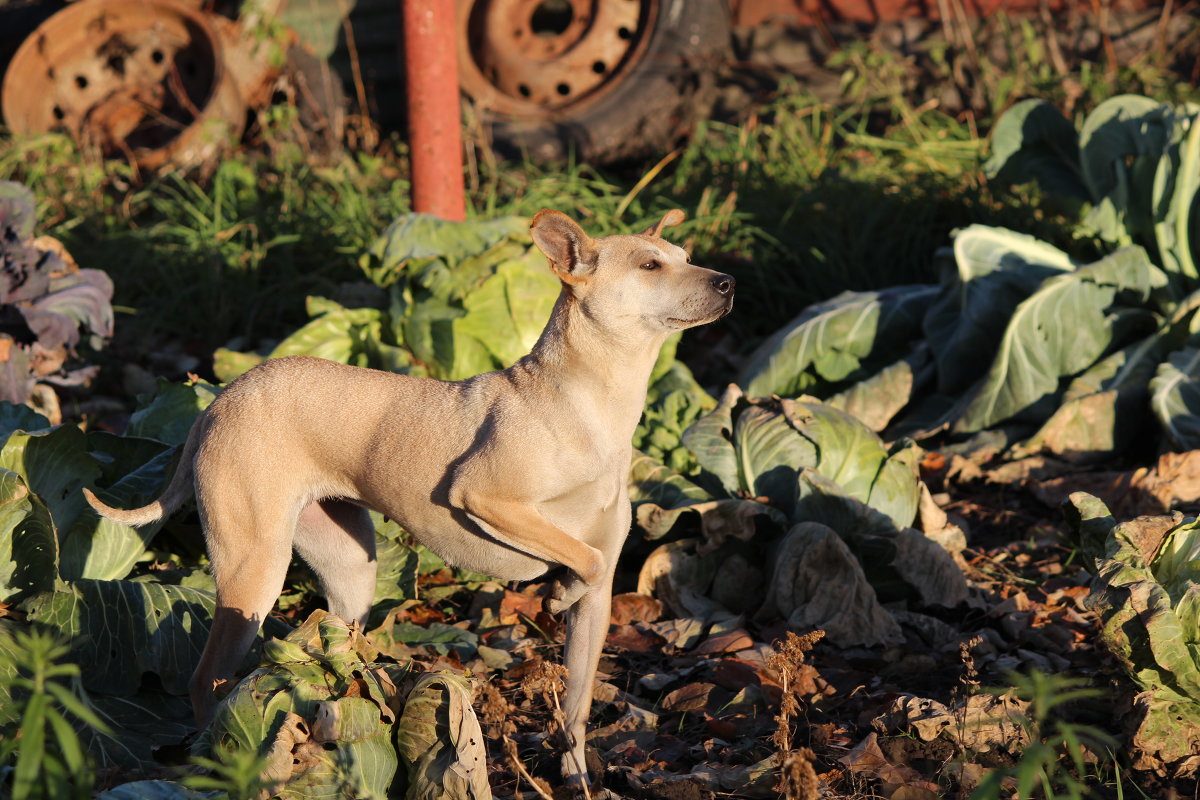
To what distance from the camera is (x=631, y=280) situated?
304cm

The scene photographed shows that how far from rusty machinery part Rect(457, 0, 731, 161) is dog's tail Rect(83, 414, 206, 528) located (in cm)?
490

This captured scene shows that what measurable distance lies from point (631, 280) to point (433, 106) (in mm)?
2964

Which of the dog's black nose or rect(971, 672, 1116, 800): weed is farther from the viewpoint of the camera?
the dog's black nose

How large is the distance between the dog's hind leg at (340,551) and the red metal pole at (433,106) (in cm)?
252

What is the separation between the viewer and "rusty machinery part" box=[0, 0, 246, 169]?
7.73 meters

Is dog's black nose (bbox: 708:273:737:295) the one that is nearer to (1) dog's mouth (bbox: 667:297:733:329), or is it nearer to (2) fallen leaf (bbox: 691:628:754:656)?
(1) dog's mouth (bbox: 667:297:733:329)

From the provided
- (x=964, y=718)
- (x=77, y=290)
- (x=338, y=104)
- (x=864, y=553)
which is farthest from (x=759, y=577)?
(x=338, y=104)

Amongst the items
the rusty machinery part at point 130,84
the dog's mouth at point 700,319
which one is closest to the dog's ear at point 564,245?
the dog's mouth at point 700,319

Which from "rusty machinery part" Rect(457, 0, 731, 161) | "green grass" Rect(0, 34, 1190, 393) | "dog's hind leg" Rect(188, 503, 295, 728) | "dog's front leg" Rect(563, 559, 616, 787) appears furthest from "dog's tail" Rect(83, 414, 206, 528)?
"rusty machinery part" Rect(457, 0, 731, 161)

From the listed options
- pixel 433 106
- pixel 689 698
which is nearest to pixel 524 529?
pixel 689 698

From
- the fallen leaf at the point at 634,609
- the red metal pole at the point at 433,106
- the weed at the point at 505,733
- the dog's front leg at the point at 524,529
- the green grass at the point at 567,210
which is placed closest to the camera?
the weed at the point at 505,733

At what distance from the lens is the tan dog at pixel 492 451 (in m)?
2.98

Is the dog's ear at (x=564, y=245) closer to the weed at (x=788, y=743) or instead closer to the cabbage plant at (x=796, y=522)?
the weed at (x=788, y=743)

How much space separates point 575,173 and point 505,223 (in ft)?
6.49
